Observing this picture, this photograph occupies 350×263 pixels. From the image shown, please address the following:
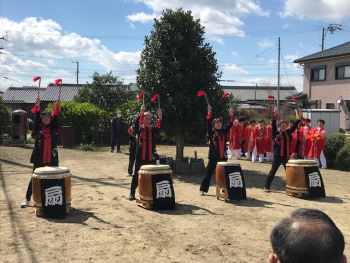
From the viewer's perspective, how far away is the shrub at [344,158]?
38.5 ft

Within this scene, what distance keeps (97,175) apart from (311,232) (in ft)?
30.1

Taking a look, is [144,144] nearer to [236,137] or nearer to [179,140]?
[179,140]

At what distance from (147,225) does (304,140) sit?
912 cm

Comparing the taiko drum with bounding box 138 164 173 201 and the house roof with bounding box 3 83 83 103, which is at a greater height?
the house roof with bounding box 3 83 83 103

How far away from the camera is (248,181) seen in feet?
31.9

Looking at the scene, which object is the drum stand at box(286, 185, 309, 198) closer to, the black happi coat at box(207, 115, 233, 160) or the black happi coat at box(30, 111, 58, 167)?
the black happi coat at box(207, 115, 233, 160)

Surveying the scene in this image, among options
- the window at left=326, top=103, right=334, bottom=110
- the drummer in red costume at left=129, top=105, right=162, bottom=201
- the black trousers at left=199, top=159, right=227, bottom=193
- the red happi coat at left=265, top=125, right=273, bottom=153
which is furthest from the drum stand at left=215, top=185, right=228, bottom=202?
the window at left=326, top=103, right=334, bottom=110

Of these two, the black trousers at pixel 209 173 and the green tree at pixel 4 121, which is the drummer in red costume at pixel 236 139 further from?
the green tree at pixel 4 121

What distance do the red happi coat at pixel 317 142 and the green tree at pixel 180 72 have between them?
12.8 ft

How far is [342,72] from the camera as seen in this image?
962 inches

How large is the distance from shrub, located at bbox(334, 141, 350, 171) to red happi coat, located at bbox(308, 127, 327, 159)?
603 mm

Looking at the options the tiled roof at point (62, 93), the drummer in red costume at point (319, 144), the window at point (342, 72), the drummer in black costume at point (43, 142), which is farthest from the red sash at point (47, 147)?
the tiled roof at point (62, 93)

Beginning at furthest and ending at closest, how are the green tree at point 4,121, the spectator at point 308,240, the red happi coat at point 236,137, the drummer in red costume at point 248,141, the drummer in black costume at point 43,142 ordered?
the green tree at point 4,121 → the red happi coat at point 236,137 → the drummer in red costume at point 248,141 → the drummer in black costume at point 43,142 → the spectator at point 308,240

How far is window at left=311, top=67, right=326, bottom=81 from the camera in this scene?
1016 inches
